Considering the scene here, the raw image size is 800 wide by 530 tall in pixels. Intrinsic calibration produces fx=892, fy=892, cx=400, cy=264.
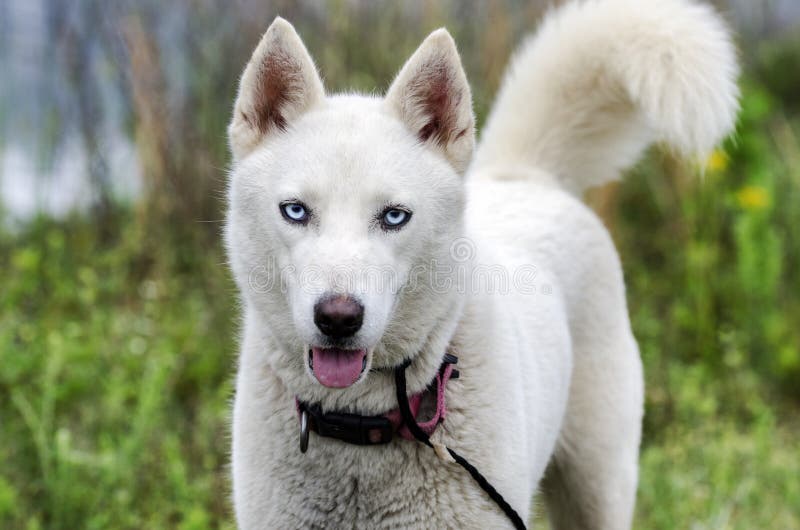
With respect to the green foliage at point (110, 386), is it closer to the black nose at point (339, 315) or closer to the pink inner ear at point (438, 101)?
the black nose at point (339, 315)

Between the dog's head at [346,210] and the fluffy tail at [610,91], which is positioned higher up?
the fluffy tail at [610,91]

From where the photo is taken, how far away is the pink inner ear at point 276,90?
2.22m

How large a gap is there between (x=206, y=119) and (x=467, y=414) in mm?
3868

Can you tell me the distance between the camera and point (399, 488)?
7.05 feet

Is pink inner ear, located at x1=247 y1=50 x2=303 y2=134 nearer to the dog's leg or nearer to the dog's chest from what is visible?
the dog's chest

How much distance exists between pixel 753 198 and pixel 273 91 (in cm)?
370

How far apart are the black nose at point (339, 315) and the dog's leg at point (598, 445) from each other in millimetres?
1257

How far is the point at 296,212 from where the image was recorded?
2.06m

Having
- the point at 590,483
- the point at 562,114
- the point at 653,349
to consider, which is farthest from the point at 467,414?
the point at 653,349

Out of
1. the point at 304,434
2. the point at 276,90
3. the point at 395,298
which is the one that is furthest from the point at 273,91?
the point at 304,434

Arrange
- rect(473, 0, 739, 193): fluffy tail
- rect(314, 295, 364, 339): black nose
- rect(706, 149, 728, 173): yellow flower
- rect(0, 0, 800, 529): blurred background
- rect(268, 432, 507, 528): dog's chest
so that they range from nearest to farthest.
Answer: rect(314, 295, 364, 339): black nose, rect(268, 432, 507, 528): dog's chest, rect(473, 0, 739, 193): fluffy tail, rect(0, 0, 800, 529): blurred background, rect(706, 149, 728, 173): yellow flower

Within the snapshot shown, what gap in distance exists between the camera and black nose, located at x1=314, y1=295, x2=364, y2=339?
1884mm

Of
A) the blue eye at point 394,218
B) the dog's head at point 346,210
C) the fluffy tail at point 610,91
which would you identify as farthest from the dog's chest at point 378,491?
the fluffy tail at point 610,91

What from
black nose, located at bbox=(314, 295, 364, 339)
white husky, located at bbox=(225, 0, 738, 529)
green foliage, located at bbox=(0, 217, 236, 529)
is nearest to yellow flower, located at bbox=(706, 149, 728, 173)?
white husky, located at bbox=(225, 0, 738, 529)
